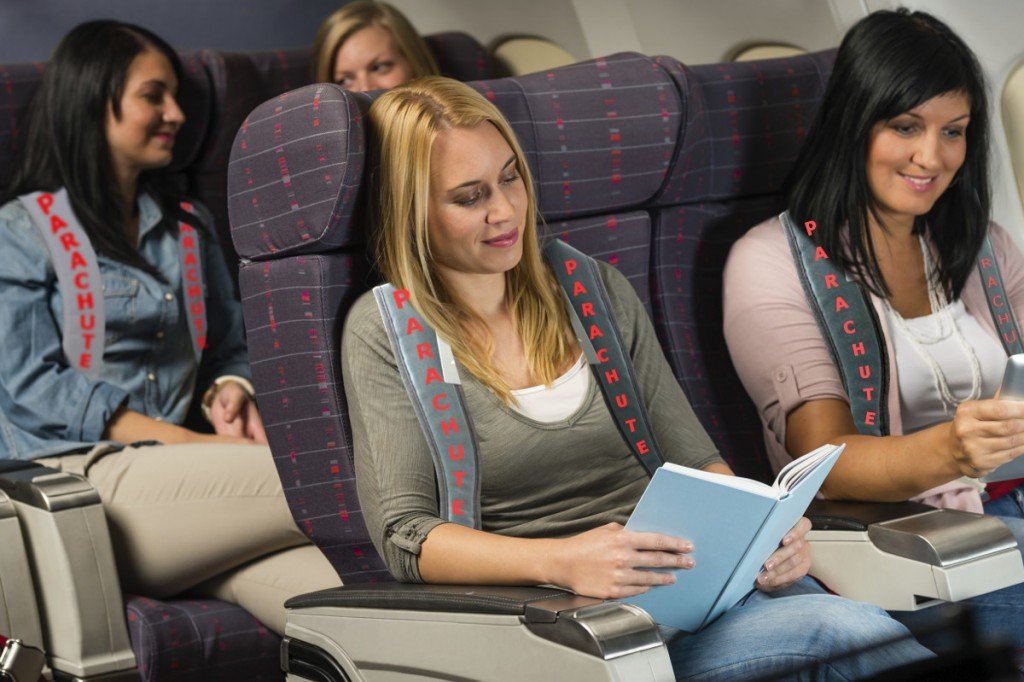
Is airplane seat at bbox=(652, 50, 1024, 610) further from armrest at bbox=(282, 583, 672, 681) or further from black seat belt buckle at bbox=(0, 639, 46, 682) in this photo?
black seat belt buckle at bbox=(0, 639, 46, 682)

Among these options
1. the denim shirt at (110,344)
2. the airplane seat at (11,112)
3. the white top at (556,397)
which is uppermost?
the airplane seat at (11,112)

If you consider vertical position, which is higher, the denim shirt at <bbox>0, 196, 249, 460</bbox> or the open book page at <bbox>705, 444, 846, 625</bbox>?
the denim shirt at <bbox>0, 196, 249, 460</bbox>

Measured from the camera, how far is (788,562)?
5.96 feet

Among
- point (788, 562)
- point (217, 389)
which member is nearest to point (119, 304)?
point (217, 389)

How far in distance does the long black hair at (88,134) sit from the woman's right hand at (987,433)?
1.83 meters

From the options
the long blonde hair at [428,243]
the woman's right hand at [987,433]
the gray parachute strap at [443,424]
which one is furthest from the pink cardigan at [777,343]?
the gray parachute strap at [443,424]

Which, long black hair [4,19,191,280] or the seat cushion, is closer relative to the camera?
the seat cushion

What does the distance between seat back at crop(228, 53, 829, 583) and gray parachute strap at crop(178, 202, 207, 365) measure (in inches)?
41.6

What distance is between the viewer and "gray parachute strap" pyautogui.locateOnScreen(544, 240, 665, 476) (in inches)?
78.4

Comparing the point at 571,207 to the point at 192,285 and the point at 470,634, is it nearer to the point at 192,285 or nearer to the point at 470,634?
the point at 470,634

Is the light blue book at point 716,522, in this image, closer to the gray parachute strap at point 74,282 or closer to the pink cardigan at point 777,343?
the pink cardigan at point 777,343

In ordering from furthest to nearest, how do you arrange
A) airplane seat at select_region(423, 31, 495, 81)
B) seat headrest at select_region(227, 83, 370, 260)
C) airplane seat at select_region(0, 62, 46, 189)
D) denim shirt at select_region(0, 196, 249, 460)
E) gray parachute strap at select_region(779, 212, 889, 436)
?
1. airplane seat at select_region(423, 31, 495, 81)
2. airplane seat at select_region(0, 62, 46, 189)
3. denim shirt at select_region(0, 196, 249, 460)
4. gray parachute strap at select_region(779, 212, 889, 436)
5. seat headrest at select_region(227, 83, 370, 260)

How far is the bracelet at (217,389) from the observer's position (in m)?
3.06

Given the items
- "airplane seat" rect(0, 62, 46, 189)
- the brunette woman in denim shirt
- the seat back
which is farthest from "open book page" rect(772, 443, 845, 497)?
"airplane seat" rect(0, 62, 46, 189)
